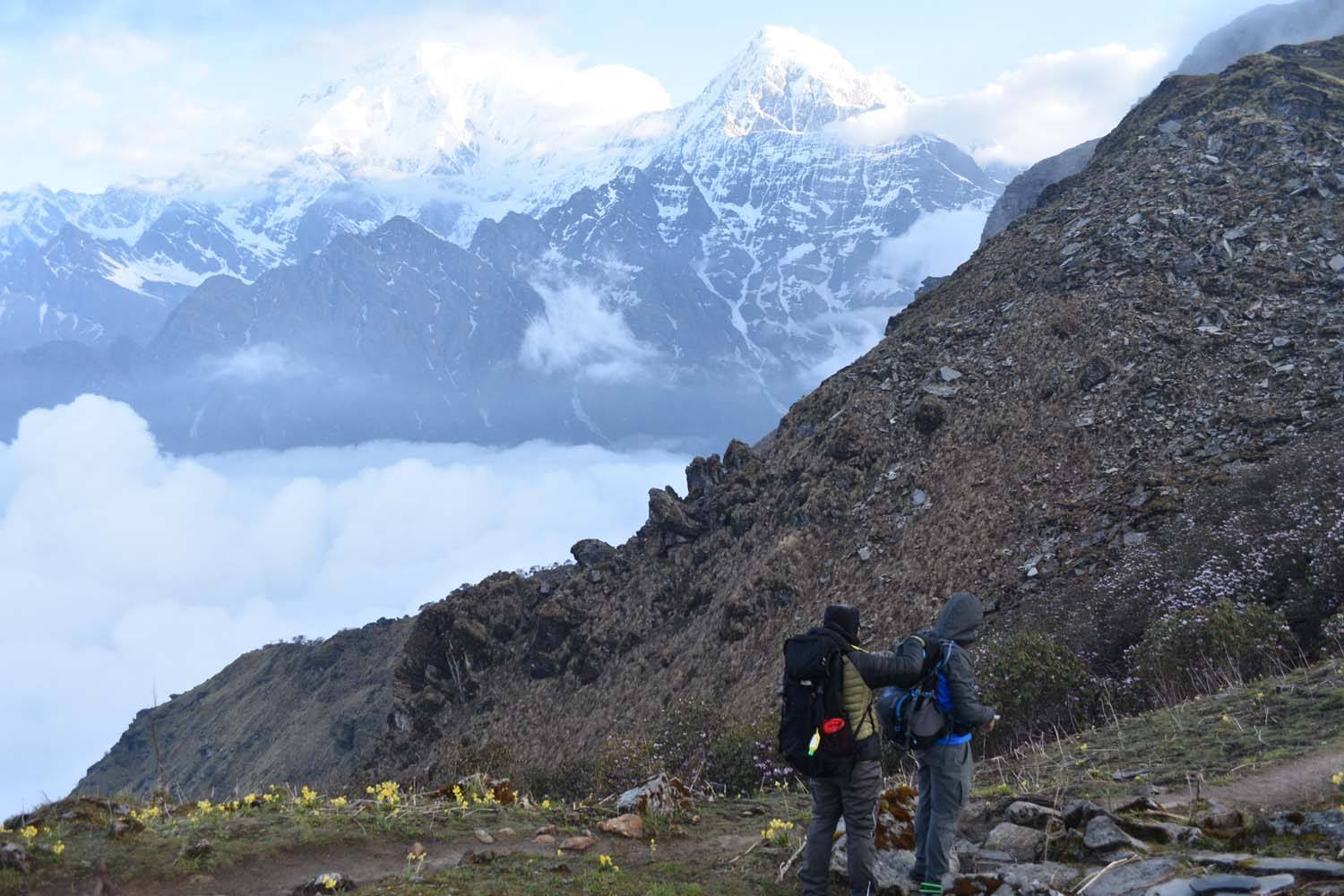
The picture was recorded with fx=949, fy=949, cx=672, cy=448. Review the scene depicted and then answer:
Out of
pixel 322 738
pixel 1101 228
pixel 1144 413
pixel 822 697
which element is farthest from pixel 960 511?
pixel 322 738

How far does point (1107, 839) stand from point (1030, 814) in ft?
3.64

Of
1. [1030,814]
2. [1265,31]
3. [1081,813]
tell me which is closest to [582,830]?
[1030,814]

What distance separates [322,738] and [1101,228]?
58427mm

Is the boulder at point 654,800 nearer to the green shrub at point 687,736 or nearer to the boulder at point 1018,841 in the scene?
the boulder at point 1018,841

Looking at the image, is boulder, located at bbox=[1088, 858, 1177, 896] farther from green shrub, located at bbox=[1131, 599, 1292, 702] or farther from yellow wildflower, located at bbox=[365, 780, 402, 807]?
green shrub, located at bbox=[1131, 599, 1292, 702]

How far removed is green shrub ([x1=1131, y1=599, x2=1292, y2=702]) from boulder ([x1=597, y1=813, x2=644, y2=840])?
10764 millimetres

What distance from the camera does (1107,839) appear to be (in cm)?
847

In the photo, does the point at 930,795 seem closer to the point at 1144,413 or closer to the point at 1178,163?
the point at 1144,413

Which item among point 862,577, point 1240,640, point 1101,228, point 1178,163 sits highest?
point 1178,163

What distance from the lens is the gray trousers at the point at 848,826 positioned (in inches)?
316

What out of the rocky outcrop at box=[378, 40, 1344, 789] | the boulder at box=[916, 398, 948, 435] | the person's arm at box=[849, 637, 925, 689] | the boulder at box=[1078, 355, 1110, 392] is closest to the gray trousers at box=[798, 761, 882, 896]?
the person's arm at box=[849, 637, 925, 689]

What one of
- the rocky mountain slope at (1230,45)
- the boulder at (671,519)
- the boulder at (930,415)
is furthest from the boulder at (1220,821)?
the rocky mountain slope at (1230,45)

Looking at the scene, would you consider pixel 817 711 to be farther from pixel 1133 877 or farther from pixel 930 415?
pixel 930 415

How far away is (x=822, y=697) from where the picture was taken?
25.9ft
